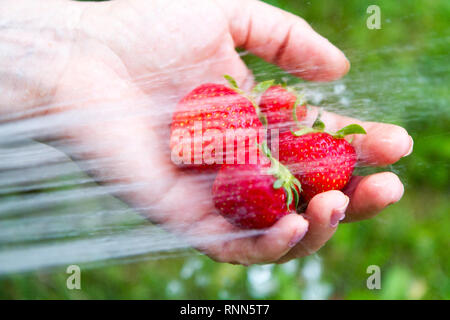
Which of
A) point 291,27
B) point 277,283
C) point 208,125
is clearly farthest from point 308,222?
point 277,283

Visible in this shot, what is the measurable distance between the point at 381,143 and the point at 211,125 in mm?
191

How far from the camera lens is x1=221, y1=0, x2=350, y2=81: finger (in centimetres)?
65

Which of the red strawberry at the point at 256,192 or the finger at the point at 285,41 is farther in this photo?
the finger at the point at 285,41

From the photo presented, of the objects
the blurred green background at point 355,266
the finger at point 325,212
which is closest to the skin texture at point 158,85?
the finger at point 325,212

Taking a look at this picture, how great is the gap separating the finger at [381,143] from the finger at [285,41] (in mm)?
96

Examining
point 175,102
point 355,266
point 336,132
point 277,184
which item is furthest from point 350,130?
point 355,266

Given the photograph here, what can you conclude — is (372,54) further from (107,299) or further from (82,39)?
Answer: (107,299)

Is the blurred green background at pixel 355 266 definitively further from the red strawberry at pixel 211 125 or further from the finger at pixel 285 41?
the red strawberry at pixel 211 125

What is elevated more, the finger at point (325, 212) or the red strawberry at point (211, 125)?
the red strawberry at point (211, 125)

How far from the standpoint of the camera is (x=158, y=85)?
2.27ft

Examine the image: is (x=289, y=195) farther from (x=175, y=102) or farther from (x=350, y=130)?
(x=175, y=102)

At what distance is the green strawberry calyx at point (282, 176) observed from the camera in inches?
19.8
